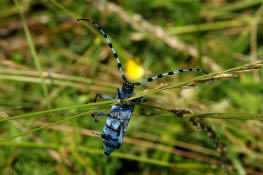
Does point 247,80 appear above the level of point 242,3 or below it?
below

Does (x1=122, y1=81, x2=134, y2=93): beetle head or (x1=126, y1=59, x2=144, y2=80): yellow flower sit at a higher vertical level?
(x1=126, y1=59, x2=144, y2=80): yellow flower

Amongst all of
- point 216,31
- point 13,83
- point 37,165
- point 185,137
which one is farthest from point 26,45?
point 216,31

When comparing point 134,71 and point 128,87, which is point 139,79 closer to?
point 134,71

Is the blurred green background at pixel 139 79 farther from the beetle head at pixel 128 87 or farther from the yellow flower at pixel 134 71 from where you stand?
the beetle head at pixel 128 87

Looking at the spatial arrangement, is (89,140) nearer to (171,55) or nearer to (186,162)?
(186,162)

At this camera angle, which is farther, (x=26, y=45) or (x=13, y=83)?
(x=26, y=45)

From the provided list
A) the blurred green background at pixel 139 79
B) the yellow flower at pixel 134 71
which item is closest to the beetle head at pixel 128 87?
the blurred green background at pixel 139 79

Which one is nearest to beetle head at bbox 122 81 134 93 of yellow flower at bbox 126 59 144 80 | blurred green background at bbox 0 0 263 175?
blurred green background at bbox 0 0 263 175

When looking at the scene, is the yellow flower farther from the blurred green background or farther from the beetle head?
the beetle head
